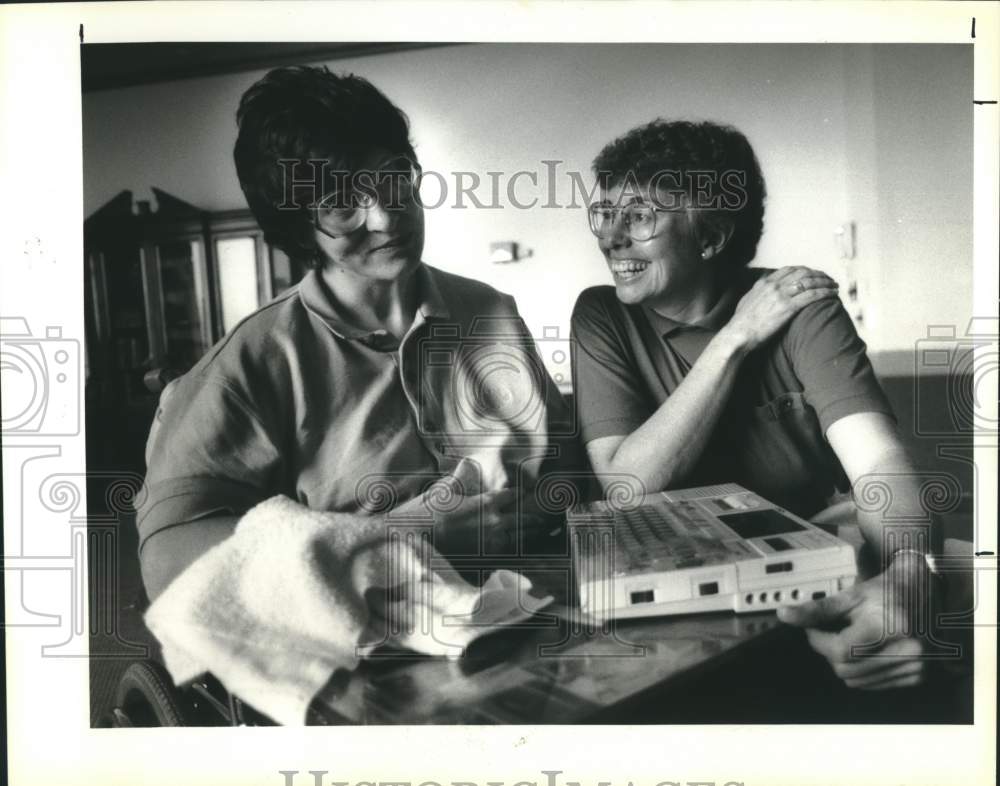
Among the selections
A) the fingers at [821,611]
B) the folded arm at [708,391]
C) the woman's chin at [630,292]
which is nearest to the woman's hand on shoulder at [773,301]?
the folded arm at [708,391]

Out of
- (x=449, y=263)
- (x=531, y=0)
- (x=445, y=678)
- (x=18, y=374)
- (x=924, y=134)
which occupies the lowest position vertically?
(x=445, y=678)

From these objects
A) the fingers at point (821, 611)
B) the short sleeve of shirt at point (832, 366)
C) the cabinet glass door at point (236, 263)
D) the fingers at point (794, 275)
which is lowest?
the fingers at point (821, 611)

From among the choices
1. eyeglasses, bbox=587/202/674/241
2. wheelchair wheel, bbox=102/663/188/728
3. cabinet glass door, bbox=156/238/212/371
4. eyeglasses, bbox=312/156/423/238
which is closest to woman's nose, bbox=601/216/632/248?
eyeglasses, bbox=587/202/674/241

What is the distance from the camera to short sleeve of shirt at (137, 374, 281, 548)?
113cm

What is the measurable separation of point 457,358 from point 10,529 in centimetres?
62

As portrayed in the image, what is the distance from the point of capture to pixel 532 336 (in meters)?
1.16

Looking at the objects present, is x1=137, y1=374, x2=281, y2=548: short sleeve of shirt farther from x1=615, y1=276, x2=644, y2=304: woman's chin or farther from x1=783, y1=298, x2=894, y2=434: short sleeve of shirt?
x1=783, y1=298, x2=894, y2=434: short sleeve of shirt

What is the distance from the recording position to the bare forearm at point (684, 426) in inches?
45.3

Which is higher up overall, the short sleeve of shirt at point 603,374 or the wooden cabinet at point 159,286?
the wooden cabinet at point 159,286

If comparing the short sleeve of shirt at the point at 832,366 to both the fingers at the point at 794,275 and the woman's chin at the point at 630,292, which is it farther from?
the woman's chin at the point at 630,292

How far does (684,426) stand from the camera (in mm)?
1150

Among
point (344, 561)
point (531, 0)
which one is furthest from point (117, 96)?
point (344, 561)

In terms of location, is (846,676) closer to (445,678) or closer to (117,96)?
(445,678)

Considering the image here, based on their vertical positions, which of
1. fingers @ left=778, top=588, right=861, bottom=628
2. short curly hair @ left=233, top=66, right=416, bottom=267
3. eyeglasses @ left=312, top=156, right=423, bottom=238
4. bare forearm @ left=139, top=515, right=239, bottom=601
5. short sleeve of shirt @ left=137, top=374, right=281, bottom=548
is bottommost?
fingers @ left=778, top=588, right=861, bottom=628
